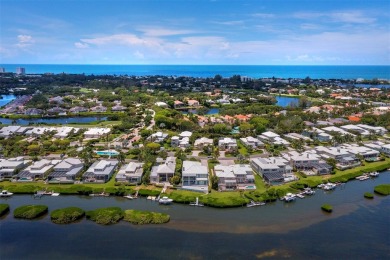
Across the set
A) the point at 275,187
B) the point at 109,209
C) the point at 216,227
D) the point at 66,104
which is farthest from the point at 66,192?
the point at 66,104

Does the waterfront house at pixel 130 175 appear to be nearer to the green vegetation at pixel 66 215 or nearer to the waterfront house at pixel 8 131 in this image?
the green vegetation at pixel 66 215

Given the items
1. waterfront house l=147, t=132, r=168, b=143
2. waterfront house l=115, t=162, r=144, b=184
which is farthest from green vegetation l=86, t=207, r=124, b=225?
waterfront house l=147, t=132, r=168, b=143

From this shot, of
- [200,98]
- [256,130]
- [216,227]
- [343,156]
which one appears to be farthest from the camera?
[200,98]

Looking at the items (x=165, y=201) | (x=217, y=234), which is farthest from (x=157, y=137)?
(x=217, y=234)

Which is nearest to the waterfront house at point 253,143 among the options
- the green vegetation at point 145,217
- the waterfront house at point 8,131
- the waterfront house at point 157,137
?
the waterfront house at point 157,137

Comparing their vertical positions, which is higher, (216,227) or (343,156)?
(343,156)

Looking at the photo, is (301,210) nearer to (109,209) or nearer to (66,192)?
(109,209)
